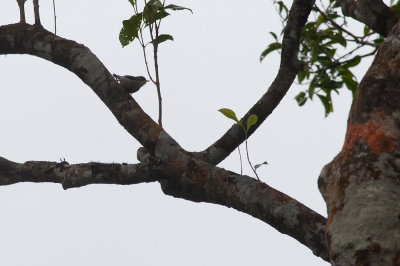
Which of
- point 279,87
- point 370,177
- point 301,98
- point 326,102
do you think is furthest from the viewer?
point 301,98

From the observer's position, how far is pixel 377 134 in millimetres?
1787

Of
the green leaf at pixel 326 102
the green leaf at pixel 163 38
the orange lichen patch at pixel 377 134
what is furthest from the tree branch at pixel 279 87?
the green leaf at pixel 326 102

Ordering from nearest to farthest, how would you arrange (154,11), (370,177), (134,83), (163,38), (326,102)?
(370,177)
(154,11)
(163,38)
(134,83)
(326,102)

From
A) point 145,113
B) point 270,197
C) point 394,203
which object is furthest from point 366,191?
point 145,113

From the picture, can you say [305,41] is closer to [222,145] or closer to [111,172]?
[222,145]

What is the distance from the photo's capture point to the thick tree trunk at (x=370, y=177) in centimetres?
159

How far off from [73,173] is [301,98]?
3199 millimetres

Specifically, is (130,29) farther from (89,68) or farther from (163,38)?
(89,68)

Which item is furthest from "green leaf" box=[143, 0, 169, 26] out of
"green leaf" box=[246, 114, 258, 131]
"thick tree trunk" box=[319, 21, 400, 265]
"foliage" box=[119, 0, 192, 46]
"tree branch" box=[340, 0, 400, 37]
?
"thick tree trunk" box=[319, 21, 400, 265]

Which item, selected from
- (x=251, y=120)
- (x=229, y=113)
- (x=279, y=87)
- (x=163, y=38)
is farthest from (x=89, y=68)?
(x=279, y=87)

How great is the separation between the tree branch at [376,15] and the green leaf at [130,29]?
133 centimetres

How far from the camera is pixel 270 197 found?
8.02 ft

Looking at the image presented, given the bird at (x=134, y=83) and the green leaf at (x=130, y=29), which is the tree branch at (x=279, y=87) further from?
the bird at (x=134, y=83)

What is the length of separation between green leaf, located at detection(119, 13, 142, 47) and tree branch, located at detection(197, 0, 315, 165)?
0.96 meters
